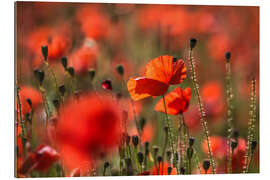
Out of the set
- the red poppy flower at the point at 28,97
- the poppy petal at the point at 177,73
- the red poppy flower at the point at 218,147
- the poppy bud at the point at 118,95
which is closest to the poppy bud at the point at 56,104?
the red poppy flower at the point at 28,97

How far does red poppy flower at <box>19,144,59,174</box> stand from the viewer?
8.11ft

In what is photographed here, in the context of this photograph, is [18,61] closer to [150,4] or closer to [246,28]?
[150,4]

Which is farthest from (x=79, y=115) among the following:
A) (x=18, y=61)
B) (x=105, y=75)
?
(x=105, y=75)

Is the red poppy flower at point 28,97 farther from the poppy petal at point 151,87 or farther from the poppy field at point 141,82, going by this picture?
the poppy petal at point 151,87

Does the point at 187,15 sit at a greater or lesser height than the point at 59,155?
greater

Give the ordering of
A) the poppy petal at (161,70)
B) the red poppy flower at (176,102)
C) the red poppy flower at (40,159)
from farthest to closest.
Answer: the red poppy flower at (176,102), the poppy petal at (161,70), the red poppy flower at (40,159)

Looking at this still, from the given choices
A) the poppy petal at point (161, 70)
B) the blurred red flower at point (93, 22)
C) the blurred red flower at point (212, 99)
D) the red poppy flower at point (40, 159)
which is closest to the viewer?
the red poppy flower at point (40, 159)

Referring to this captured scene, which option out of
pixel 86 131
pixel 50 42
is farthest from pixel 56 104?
pixel 86 131

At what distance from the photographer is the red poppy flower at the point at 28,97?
112 inches

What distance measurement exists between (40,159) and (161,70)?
0.79 metres

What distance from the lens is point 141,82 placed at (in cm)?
265

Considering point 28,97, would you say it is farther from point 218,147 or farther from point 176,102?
point 218,147

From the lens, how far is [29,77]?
116 inches

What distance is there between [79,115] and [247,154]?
1189 mm
